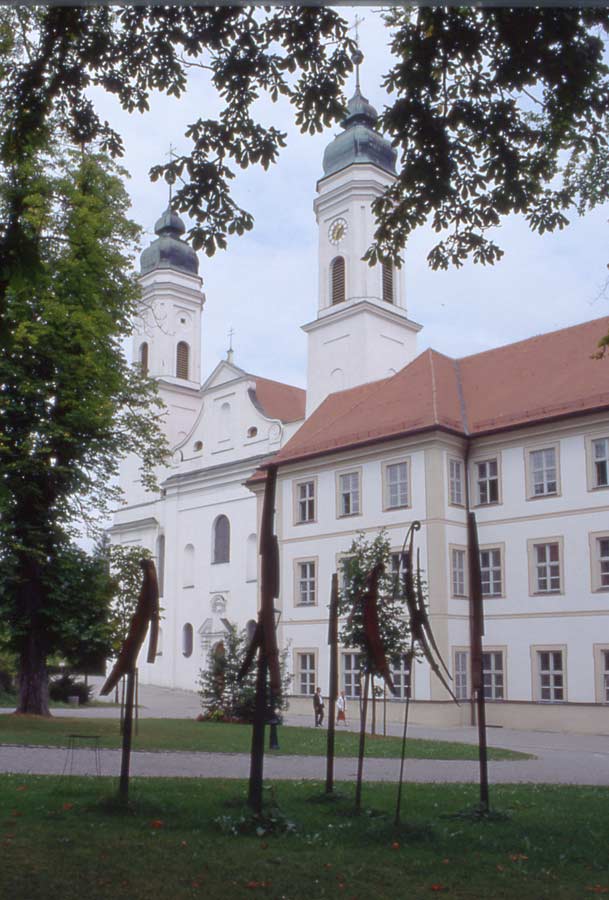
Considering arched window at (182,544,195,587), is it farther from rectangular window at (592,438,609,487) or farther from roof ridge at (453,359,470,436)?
rectangular window at (592,438,609,487)

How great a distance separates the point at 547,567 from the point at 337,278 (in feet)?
75.9

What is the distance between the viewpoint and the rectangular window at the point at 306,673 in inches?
1453

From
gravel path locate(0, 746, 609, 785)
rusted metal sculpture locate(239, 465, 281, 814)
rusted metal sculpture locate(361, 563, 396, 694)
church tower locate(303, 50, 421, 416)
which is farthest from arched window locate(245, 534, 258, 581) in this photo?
rusted metal sculpture locate(239, 465, 281, 814)

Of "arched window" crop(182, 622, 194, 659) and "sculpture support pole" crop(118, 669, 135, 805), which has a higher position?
"arched window" crop(182, 622, 194, 659)

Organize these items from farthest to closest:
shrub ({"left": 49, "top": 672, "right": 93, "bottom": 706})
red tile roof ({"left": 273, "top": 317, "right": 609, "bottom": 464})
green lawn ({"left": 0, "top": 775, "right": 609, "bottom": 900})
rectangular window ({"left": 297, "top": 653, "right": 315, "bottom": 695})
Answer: shrub ({"left": 49, "top": 672, "right": 93, "bottom": 706})
rectangular window ({"left": 297, "top": 653, "right": 315, "bottom": 695})
red tile roof ({"left": 273, "top": 317, "right": 609, "bottom": 464})
green lawn ({"left": 0, "top": 775, "right": 609, "bottom": 900})

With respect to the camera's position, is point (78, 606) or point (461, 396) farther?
point (461, 396)

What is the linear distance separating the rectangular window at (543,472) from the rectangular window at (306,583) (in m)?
9.46

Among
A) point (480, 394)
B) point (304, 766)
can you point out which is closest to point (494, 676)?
point (480, 394)

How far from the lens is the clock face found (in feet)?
163

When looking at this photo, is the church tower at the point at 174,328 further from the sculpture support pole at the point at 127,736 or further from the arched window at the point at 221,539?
the sculpture support pole at the point at 127,736

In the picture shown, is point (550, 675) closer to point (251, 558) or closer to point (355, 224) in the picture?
point (251, 558)

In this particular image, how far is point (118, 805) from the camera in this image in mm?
8828

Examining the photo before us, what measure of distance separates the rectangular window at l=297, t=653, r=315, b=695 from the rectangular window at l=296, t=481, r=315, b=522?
5.13 metres

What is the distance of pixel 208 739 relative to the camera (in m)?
21.0
